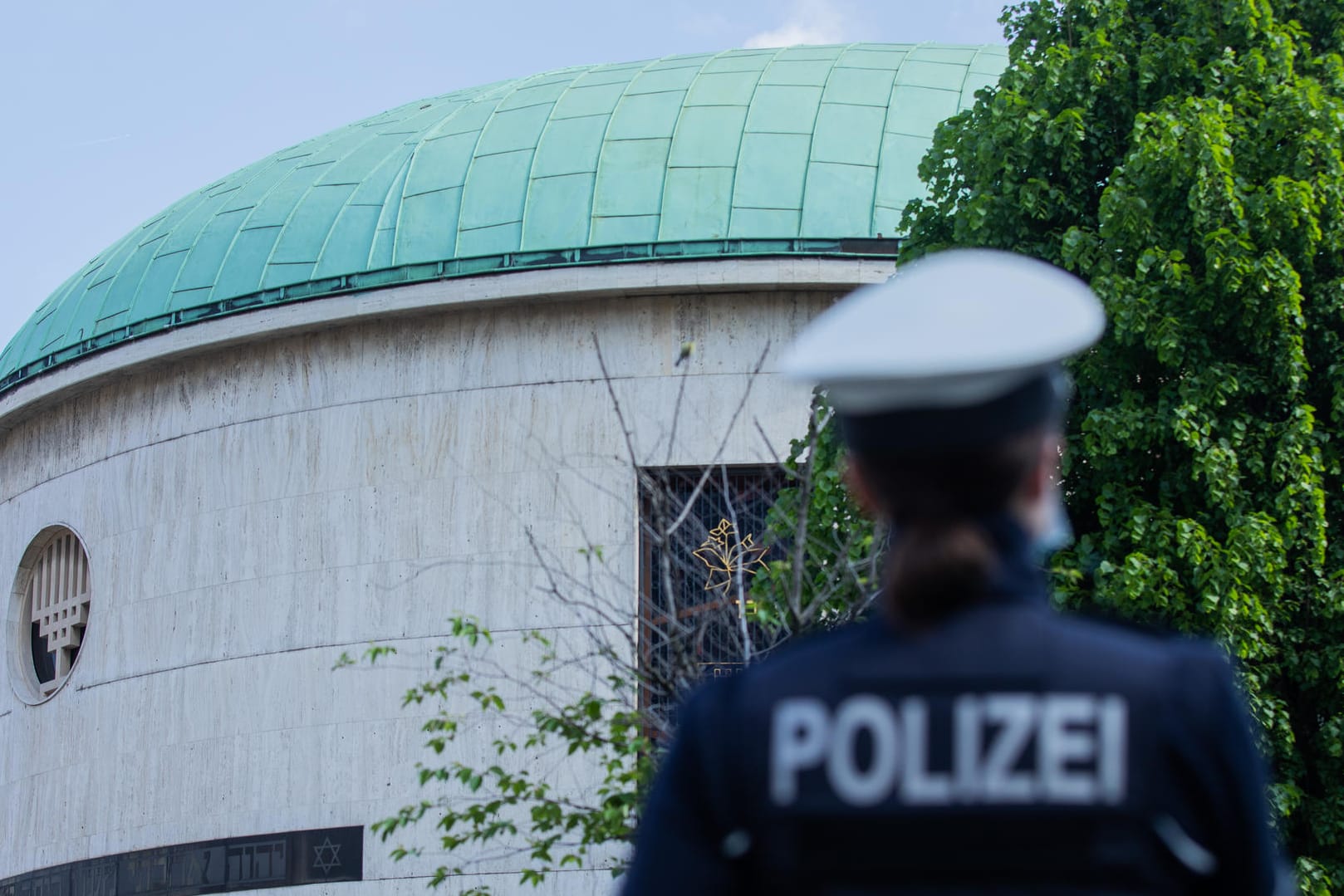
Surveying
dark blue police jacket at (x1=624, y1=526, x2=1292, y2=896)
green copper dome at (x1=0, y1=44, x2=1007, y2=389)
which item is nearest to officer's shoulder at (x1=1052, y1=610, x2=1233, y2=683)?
dark blue police jacket at (x1=624, y1=526, x2=1292, y2=896)

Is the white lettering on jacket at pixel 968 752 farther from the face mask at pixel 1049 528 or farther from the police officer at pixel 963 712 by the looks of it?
the face mask at pixel 1049 528

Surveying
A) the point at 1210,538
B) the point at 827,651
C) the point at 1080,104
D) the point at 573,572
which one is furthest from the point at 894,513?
the point at 573,572

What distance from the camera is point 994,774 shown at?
5.82 feet

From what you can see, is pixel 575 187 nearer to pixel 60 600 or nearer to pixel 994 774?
pixel 60 600

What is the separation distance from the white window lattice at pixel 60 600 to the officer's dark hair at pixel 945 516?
1769 cm

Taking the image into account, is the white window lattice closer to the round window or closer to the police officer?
the round window

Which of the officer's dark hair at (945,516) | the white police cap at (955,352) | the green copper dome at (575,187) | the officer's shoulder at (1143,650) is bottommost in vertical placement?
the officer's shoulder at (1143,650)

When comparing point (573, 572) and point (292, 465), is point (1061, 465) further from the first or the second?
point (292, 465)

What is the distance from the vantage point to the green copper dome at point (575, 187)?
1659 centimetres

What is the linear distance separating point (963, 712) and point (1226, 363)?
965 centimetres

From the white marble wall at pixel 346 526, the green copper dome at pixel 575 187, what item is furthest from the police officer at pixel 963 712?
the green copper dome at pixel 575 187

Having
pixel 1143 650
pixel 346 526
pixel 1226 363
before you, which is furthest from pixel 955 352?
pixel 346 526

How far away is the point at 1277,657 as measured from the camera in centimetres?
1075

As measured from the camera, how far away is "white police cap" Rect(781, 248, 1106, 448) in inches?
72.0
